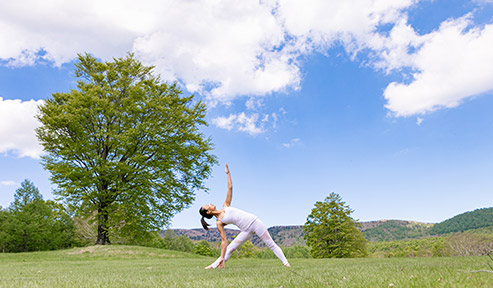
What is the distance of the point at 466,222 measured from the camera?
152m

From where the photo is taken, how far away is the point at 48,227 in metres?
43.4

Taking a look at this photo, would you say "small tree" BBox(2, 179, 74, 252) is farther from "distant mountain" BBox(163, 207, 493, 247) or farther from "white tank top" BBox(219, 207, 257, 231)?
"distant mountain" BBox(163, 207, 493, 247)

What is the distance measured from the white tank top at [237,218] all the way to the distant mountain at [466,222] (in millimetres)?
157688

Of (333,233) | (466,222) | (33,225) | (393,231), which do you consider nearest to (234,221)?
(333,233)

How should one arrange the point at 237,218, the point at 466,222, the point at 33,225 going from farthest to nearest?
1. the point at 466,222
2. the point at 33,225
3. the point at 237,218

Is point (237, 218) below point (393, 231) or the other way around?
below

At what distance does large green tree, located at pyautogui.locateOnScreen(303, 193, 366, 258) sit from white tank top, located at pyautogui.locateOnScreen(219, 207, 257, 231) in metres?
34.9

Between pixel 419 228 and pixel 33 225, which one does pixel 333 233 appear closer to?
pixel 33 225

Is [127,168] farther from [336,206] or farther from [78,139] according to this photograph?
[336,206]

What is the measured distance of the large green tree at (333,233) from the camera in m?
40.7

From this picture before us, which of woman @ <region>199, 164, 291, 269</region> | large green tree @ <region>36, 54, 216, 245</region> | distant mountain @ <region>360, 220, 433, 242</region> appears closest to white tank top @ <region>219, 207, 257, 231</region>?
woman @ <region>199, 164, 291, 269</region>

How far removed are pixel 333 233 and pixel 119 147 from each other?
88.5 feet

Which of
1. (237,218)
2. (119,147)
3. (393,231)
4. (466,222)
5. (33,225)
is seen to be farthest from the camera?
(393,231)

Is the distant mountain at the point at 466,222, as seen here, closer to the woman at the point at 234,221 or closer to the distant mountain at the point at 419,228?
the distant mountain at the point at 419,228
